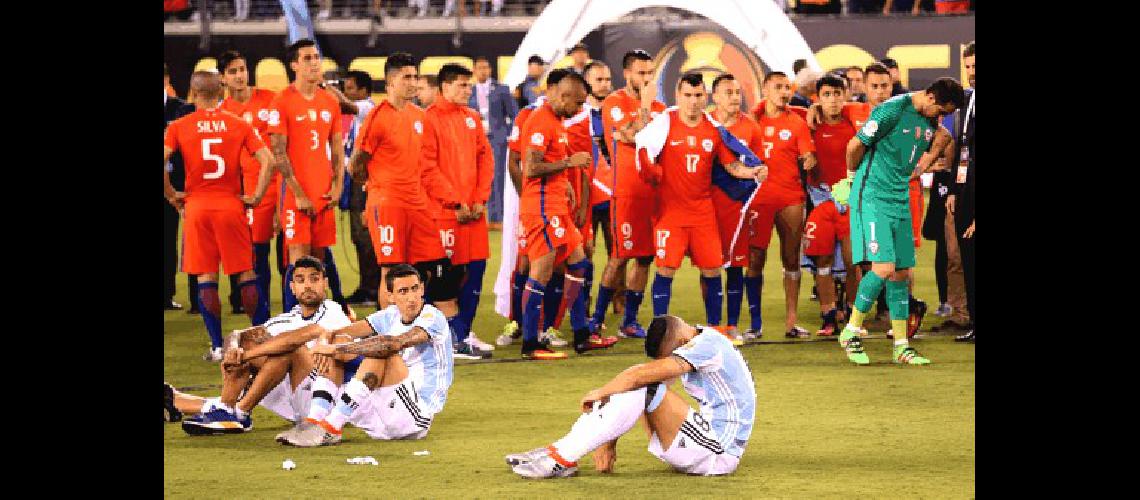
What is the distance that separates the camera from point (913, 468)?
683cm

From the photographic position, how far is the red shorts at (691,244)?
413 inches

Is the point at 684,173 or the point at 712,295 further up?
the point at 684,173

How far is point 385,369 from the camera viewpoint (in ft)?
24.9

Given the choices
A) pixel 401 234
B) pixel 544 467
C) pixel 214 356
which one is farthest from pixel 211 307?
pixel 544 467

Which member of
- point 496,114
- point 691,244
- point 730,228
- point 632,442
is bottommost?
point 632,442

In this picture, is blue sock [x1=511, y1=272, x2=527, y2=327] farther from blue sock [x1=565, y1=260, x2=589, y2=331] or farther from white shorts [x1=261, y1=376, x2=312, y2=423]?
white shorts [x1=261, y1=376, x2=312, y2=423]

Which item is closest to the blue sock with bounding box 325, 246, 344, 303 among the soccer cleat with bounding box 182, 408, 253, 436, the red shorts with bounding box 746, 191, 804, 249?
the red shorts with bounding box 746, 191, 804, 249

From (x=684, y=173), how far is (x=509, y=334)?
5.80 feet

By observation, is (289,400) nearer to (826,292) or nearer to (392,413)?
(392,413)

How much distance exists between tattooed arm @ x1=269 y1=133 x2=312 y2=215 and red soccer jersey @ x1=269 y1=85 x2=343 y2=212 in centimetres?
6

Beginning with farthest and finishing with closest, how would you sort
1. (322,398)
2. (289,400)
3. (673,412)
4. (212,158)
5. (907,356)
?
(212,158), (907,356), (289,400), (322,398), (673,412)
